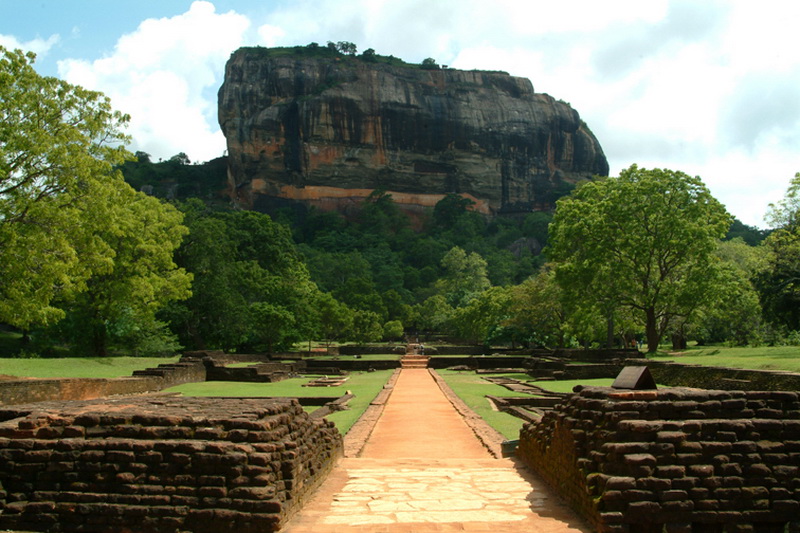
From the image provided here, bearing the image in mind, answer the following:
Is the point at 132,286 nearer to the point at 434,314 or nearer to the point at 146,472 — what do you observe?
the point at 146,472

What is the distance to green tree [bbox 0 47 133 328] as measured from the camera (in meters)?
18.2

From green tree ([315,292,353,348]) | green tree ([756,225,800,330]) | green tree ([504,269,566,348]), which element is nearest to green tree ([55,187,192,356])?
green tree ([315,292,353,348])

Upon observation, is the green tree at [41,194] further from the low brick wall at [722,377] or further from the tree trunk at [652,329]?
the tree trunk at [652,329]

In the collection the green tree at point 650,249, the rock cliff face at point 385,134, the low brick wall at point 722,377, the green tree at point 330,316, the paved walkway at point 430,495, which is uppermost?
the rock cliff face at point 385,134

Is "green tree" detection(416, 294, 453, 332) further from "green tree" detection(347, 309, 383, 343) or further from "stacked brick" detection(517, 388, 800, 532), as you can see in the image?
"stacked brick" detection(517, 388, 800, 532)

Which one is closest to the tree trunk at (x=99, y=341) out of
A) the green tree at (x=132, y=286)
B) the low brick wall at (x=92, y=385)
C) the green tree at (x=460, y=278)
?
the green tree at (x=132, y=286)

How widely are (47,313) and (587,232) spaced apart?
67.8ft

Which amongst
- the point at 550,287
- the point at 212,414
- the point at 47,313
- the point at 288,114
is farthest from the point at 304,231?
the point at 212,414

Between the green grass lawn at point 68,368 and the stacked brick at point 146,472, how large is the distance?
Result: 14508 mm

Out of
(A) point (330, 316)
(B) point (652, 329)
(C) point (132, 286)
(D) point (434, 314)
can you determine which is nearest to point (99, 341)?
(C) point (132, 286)

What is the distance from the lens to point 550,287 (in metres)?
33.4

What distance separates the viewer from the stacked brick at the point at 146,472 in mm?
5555

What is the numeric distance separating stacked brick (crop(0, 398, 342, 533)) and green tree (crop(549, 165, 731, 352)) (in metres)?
23.0

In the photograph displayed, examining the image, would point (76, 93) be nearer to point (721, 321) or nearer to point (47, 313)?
point (47, 313)
